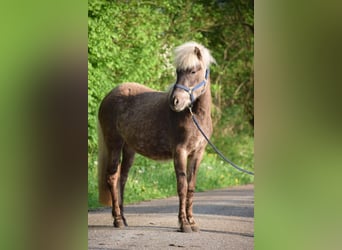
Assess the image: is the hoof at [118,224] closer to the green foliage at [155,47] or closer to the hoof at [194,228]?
the green foliage at [155,47]

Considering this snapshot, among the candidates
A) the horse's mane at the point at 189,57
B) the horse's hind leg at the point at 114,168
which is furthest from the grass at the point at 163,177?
the horse's mane at the point at 189,57

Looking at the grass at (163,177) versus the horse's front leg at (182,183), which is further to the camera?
the grass at (163,177)

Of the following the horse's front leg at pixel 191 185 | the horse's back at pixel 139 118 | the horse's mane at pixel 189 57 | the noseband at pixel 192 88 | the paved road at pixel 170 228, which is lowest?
the paved road at pixel 170 228

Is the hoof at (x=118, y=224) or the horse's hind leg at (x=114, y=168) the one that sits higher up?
the horse's hind leg at (x=114, y=168)

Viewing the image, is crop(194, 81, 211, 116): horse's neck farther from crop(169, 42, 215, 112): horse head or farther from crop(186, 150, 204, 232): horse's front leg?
crop(186, 150, 204, 232): horse's front leg

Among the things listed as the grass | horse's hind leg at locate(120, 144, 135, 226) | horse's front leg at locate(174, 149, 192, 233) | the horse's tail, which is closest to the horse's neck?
horse's front leg at locate(174, 149, 192, 233)

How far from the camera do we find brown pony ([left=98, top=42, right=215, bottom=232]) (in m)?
3.42

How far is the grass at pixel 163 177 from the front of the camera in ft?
12.6

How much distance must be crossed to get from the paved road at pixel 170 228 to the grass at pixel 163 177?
A: 0.31 ft

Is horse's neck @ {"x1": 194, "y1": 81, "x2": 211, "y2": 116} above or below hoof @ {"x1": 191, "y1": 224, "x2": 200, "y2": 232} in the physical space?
above

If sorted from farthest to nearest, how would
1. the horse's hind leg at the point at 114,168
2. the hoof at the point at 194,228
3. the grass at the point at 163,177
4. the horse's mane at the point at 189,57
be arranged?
the grass at the point at 163,177 → the horse's hind leg at the point at 114,168 → the hoof at the point at 194,228 → the horse's mane at the point at 189,57

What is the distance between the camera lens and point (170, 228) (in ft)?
11.7
